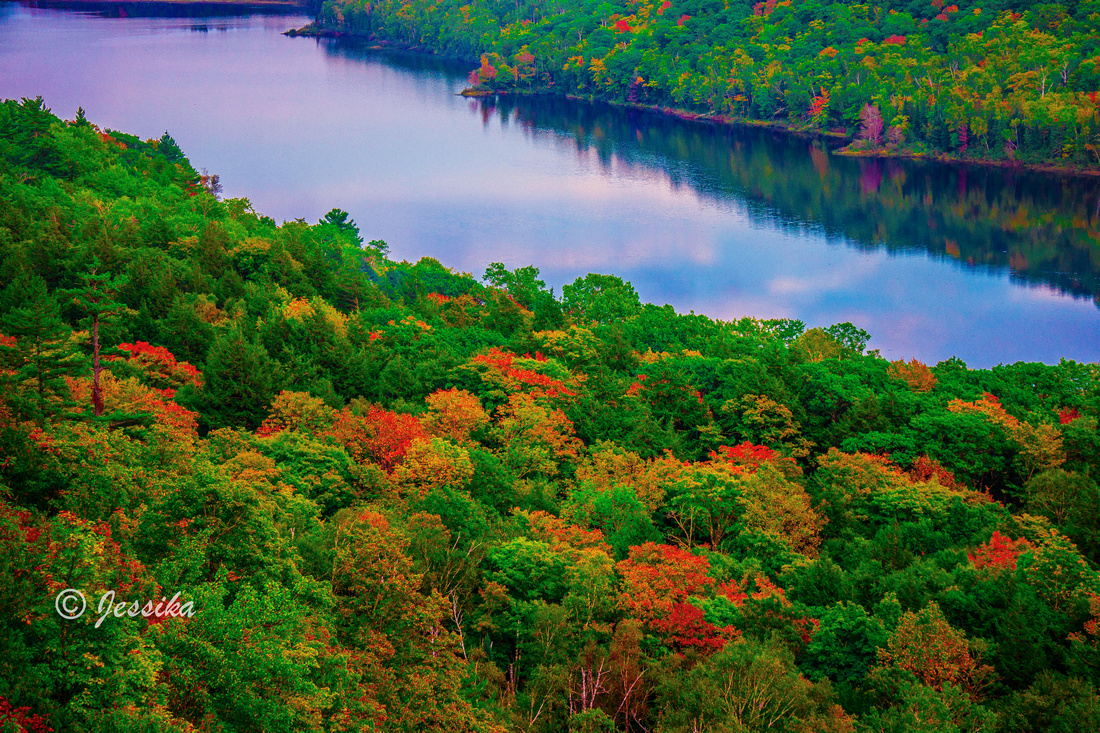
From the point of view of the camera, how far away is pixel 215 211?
48.3 meters

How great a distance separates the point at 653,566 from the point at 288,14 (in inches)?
6586

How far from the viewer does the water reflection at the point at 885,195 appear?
54469 millimetres

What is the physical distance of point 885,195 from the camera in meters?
66.0

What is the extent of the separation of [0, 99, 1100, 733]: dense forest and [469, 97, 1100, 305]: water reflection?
70.5 ft

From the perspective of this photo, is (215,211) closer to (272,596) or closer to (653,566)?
(653,566)

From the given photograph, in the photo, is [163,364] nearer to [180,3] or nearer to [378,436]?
[378,436]

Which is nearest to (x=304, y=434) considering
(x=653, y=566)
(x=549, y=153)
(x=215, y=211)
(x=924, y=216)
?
(x=653, y=566)
